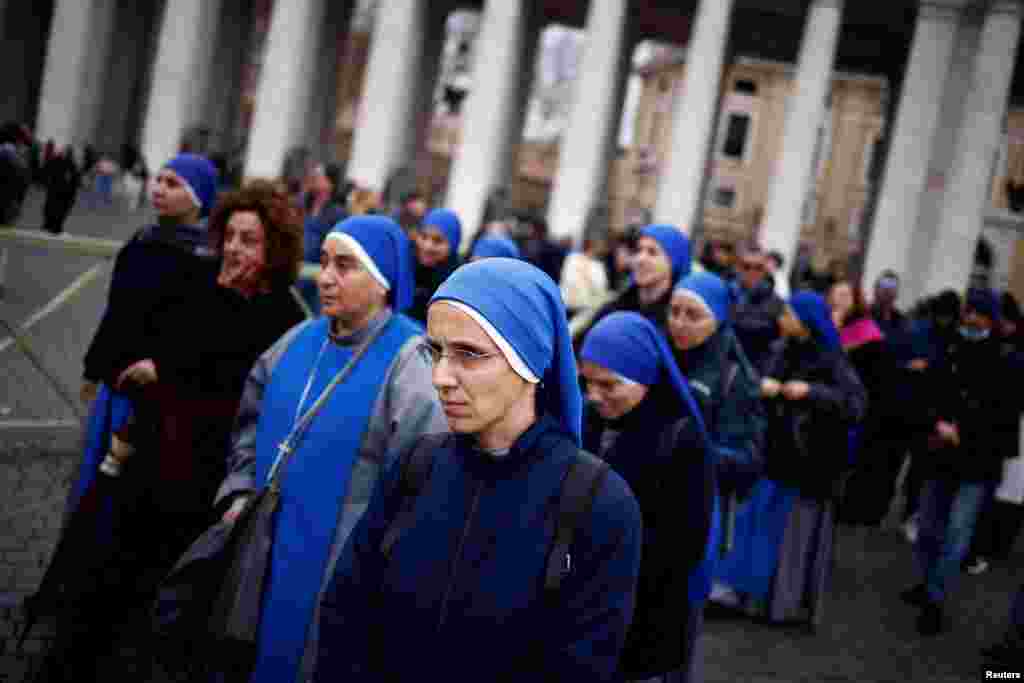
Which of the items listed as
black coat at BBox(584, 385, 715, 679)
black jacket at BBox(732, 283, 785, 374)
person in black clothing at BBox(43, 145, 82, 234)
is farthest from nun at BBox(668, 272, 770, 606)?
person in black clothing at BBox(43, 145, 82, 234)

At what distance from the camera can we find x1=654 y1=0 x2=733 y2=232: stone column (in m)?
30.2

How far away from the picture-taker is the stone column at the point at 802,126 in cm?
2998

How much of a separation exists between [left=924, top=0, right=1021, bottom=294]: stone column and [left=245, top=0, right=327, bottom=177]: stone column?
19.1 metres

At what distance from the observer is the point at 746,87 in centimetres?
6600

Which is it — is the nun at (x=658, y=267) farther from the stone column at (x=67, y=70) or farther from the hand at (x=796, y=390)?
the stone column at (x=67, y=70)

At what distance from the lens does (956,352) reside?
796 cm

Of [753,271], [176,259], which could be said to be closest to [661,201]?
[753,271]

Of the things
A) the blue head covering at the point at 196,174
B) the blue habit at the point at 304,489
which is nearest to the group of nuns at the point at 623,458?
the blue habit at the point at 304,489

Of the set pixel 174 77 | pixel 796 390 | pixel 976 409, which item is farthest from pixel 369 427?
pixel 174 77

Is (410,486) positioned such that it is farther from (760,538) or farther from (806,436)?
(760,538)

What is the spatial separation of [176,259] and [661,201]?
2733 centimetres

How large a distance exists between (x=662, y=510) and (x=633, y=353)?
0.55 m

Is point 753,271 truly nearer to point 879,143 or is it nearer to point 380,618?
point 380,618

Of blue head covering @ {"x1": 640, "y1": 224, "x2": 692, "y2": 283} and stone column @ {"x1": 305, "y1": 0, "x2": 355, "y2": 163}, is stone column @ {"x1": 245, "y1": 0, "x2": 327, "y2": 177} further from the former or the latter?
blue head covering @ {"x1": 640, "y1": 224, "x2": 692, "y2": 283}
